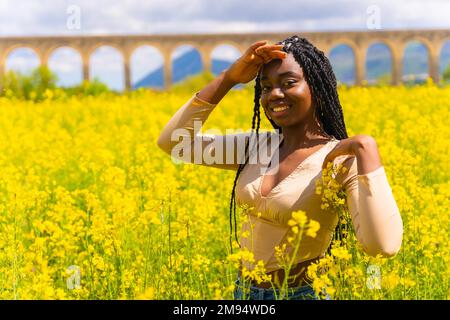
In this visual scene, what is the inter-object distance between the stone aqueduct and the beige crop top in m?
36.3

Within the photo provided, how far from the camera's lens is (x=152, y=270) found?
2.68 meters

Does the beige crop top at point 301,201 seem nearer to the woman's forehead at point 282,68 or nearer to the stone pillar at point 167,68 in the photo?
the woman's forehead at point 282,68

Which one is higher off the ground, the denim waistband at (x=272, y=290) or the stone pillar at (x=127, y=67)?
the stone pillar at (x=127, y=67)

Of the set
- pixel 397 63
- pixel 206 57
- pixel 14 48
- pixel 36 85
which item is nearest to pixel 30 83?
pixel 36 85

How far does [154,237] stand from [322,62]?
1.52 meters

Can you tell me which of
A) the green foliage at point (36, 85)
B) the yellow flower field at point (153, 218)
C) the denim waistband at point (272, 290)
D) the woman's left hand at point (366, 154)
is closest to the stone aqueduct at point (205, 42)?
the green foliage at point (36, 85)

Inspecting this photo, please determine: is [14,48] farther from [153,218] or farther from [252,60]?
[252,60]

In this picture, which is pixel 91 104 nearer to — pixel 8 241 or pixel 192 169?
pixel 192 169

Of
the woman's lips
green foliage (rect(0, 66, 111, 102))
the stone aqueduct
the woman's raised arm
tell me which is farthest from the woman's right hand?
the stone aqueduct

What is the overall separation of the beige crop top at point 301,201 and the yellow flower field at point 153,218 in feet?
0.29

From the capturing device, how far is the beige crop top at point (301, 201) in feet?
5.78

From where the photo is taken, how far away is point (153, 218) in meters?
2.51

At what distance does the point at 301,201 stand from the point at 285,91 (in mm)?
331
